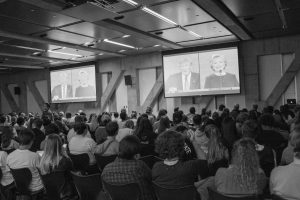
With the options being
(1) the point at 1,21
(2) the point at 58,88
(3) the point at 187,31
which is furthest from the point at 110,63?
(1) the point at 1,21

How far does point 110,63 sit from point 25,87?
6.80 meters

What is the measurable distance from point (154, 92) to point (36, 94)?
796cm

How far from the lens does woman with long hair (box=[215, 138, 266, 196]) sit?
224cm

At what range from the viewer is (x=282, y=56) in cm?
1093

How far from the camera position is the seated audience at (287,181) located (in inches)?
86.7

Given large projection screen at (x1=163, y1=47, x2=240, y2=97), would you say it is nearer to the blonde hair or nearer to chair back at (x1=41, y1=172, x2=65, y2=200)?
the blonde hair

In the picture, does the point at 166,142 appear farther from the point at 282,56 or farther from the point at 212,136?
the point at 282,56

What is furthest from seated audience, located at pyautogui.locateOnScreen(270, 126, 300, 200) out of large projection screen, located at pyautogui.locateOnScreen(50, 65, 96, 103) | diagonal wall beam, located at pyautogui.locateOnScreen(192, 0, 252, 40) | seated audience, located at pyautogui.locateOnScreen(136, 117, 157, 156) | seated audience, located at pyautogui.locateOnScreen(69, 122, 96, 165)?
large projection screen, located at pyautogui.locateOnScreen(50, 65, 96, 103)

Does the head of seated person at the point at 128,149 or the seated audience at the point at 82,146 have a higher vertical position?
the head of seated person at the point at 128,149

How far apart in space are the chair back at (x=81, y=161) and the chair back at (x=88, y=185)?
3.18 feet

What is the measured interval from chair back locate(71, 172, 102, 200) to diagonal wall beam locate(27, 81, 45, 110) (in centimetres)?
1468

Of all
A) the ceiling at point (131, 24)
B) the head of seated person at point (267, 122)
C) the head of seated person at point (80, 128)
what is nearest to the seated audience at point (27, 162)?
the head of seated person at point (80, 128)

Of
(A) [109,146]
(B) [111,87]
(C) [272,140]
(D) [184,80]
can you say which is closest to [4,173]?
(A) [109,146]

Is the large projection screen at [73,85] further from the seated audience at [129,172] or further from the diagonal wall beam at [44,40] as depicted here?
the seated audience at [129,172]
